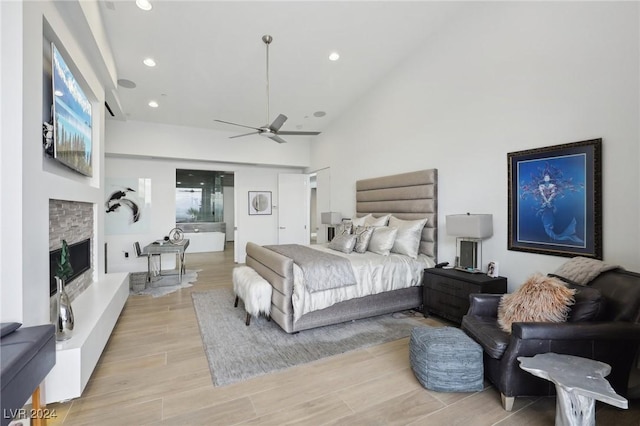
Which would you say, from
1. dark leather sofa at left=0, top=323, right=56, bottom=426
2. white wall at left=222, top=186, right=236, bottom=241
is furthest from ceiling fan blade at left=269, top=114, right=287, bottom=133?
white wall at left=222, top=186, right=236, bottom=241

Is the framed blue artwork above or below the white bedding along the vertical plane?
above

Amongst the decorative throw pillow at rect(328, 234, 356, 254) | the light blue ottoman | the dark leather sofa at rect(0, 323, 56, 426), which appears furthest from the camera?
the decorative throw pillow at rect(328, 234, 356, 254)

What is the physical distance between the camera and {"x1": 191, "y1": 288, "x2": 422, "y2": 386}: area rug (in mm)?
2408

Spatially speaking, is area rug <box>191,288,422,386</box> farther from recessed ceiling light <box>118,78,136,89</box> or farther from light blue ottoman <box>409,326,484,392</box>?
recessed ceiling light <box>118,78,136,89</box>

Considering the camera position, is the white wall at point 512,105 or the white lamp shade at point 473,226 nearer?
the white wall at point 512,105

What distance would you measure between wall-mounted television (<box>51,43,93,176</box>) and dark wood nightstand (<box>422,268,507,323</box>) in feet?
12.4

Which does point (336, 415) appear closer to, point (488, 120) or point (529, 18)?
point (488, 120)

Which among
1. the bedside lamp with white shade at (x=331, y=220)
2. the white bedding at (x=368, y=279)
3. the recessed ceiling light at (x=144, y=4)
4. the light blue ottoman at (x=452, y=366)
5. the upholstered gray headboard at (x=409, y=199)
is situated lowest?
the light blue ottoman at (x=452, y=366)

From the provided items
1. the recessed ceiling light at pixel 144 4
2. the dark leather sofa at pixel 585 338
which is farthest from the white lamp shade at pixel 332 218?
the recessed ceiling light at pixel 144 4

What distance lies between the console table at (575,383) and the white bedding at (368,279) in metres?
1.79

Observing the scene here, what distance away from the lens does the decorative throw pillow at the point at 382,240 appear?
384 cm

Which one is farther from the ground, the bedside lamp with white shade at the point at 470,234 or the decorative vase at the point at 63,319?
the bedside lamp with white shade at the point at 470,234

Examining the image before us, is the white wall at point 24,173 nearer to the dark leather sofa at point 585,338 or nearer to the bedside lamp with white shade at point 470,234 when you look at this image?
the dark leather sofa at point 585,338

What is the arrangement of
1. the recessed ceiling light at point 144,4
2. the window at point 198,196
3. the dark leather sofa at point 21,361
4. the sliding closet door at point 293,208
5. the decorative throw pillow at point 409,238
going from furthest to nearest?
1. the window at point 198,196
2. the sliding closet door at point 293,208
3. the decorative throw pillow at point 409,238
4. the recessed ceiling light at point 144,4
5. the dark leather sofa at point 21,361
